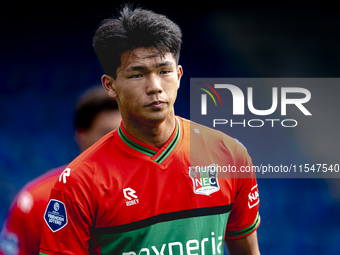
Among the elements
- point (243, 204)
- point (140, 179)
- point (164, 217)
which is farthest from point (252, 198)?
point (140, 179)

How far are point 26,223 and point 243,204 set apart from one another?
1.30m

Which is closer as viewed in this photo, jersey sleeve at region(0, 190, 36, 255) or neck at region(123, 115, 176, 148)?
neck at region(123, 115, 176, 148)

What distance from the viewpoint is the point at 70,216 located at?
5.99 ft

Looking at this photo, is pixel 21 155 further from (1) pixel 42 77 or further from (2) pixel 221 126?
(2) pixel 221 126

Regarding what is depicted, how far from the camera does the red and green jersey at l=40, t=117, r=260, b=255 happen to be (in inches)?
72.6

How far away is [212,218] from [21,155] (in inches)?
156

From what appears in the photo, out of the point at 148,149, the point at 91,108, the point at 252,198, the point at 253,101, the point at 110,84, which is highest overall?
the point at 253,101

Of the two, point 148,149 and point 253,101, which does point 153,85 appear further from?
point 253,101

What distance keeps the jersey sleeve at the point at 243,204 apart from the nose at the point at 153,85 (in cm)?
64

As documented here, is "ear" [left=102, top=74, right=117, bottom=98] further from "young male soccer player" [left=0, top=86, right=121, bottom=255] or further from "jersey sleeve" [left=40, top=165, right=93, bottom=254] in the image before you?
"young male soccer player" [left=0, top=86, right=121, bottom=255]

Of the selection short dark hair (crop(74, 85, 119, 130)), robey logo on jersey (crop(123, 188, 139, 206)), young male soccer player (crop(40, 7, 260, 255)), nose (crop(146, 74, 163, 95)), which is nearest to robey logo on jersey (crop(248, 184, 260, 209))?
young male soccer player (crop(40, 7, 260, 255))

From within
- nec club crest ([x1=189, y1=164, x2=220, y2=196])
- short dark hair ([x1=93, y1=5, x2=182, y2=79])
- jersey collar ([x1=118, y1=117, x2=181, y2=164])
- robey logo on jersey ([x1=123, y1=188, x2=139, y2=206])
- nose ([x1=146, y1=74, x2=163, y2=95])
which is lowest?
robey logo on jersey ([x1=123, y1=188, x2=139, y2=206])

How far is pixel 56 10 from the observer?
17.2 feet

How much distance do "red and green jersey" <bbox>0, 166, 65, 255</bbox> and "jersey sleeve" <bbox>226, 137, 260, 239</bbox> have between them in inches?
44.9
